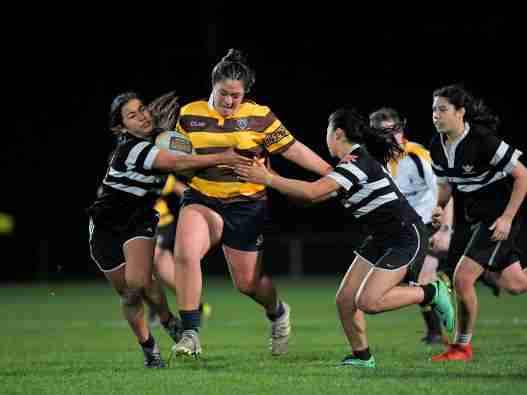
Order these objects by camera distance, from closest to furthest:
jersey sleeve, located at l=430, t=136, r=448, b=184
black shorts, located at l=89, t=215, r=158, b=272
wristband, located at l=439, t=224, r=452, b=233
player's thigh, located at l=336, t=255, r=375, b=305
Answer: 1. player's thigh, located at l=336, t=255, r=375, b=305
2. black shorts, located at l=89, t=215, r=158, b=272
3. jersey sleeve, located at l=430, t=136, r=448, b=184
4. wristband, located at l=439, t=224, r=452, b=233

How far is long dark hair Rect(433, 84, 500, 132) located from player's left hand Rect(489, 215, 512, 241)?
2.31 ft

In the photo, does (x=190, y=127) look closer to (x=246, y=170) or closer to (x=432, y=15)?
(x=246, y=170)

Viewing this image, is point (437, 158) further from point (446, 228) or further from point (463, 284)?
point (446, 228)

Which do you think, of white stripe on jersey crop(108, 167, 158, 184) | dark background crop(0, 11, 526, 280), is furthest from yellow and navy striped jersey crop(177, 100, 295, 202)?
dark background crop(0, 11, 526, 280)

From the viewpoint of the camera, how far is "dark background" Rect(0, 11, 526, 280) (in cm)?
2367

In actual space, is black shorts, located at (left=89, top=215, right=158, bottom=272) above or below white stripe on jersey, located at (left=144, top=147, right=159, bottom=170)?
below

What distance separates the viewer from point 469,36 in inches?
967

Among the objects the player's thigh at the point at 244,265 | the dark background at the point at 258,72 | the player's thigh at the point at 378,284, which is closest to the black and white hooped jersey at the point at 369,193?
the player's thigh at the point at 378,284

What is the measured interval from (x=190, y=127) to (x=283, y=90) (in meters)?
18.6

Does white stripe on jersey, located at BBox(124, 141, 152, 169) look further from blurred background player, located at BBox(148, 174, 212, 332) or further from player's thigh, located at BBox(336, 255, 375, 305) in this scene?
blurred background player, located at BBox(148, 174, 212, 332)

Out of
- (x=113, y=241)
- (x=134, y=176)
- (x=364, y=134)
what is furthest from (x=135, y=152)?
(x=364, y=134)

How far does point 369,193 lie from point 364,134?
41 cm

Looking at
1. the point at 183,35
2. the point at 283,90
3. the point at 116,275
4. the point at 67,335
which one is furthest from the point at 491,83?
the point at 116,275

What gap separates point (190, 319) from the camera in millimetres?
6500
